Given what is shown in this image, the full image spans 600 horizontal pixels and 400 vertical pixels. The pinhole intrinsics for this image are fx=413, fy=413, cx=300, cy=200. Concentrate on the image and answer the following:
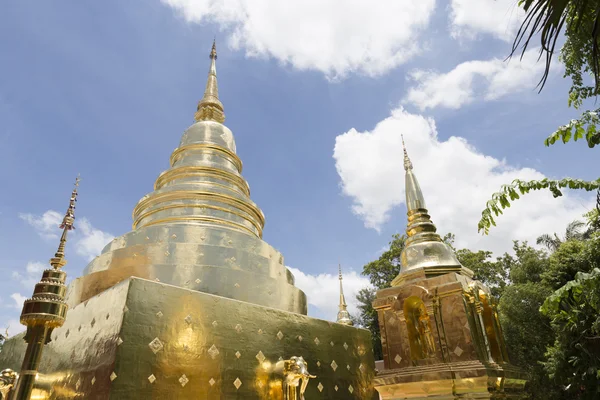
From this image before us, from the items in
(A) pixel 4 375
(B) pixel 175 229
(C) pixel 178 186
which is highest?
(C) pixel 178 186

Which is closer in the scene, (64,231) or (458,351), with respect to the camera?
(64,231)

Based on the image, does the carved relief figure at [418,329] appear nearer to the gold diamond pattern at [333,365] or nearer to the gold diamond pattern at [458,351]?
the gold diamond pattern at [458,351]

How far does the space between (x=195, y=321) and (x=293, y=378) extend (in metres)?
1.71

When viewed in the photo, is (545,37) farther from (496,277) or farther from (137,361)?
(496,277)

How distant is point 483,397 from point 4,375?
7620 mm

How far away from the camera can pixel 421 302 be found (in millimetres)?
8367

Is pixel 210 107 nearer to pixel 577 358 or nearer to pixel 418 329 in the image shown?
pixel 418 329

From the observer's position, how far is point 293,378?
618 centimetres

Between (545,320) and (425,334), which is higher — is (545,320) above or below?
above

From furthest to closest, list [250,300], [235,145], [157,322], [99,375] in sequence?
[235,145]
[250,300]
[157,322]
[99,375]

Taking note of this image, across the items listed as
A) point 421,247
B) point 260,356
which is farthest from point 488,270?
point 260,356

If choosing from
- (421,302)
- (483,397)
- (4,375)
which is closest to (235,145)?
(421,302)

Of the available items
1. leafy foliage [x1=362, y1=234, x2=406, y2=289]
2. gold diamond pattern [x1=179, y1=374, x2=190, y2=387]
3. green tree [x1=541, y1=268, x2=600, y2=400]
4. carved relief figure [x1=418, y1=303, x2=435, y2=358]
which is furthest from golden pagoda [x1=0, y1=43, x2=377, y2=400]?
leafy foliage [x1=362, y1=234, x2=406, y2=289]

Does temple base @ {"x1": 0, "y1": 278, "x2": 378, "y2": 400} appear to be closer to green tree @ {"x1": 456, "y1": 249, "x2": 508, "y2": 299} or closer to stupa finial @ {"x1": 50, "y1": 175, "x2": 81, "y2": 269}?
stupa finial @ {"x1": 50, "y1": 175, "x2": 81, "y2": 269}
